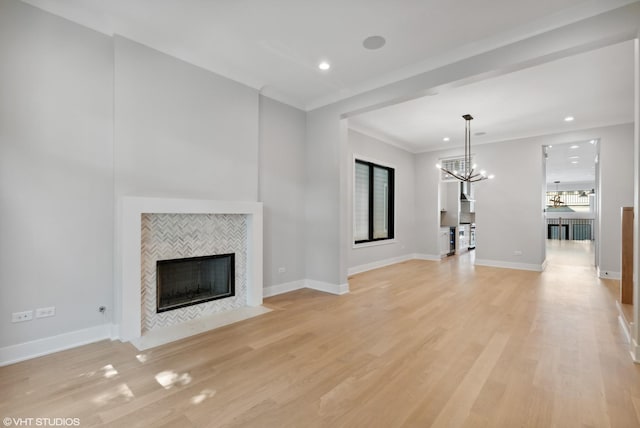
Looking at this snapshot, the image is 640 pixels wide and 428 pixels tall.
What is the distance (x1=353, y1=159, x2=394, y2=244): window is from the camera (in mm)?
6496

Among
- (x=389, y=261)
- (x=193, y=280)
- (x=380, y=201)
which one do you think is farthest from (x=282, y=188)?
(x=389, y=261)

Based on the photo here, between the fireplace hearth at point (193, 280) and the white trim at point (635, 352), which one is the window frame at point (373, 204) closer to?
the fireplace hearth at point (193, 280)

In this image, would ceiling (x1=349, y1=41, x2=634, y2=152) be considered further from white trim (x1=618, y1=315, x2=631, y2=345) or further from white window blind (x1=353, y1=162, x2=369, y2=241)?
white trim (x1=618, y1=315, x2=631, y2=345)

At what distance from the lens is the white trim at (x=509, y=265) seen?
643cm

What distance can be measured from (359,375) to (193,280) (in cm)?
231

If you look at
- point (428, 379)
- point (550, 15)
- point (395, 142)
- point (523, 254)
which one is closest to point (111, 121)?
point (428, 379)

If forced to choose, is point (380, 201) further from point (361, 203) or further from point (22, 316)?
point (22, 316)

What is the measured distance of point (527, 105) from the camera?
16.3 ft

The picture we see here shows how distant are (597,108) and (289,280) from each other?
5.88 m

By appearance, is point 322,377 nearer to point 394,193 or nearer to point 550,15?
point 550,15

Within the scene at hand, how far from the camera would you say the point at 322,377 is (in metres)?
2.26

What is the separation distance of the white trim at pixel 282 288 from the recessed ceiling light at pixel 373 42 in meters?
3.41

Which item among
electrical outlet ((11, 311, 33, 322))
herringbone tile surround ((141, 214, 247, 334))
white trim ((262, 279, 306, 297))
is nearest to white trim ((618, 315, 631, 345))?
white trim ((262, 279, 306, 297))

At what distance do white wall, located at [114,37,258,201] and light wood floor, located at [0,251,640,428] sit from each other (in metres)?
1.62
